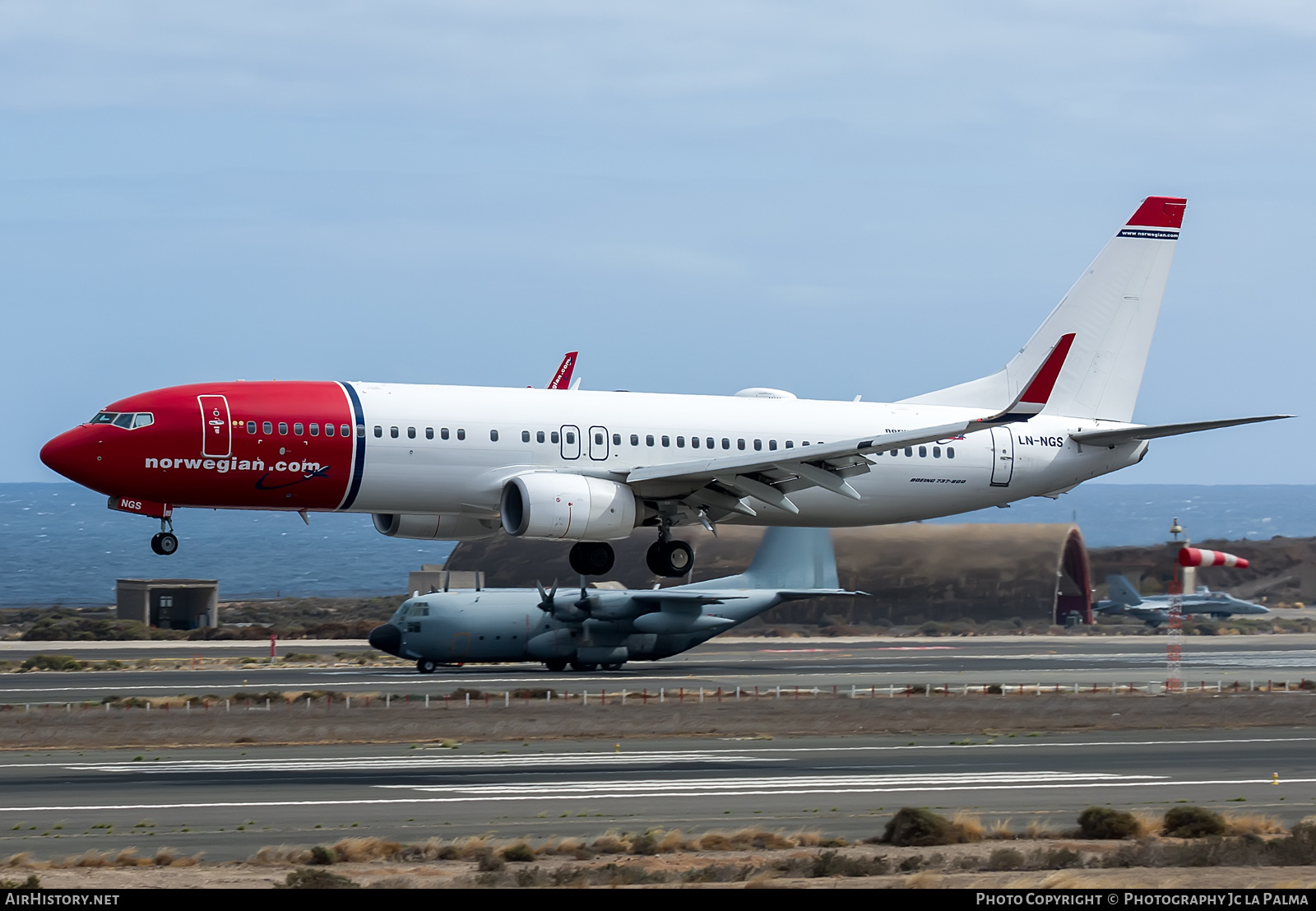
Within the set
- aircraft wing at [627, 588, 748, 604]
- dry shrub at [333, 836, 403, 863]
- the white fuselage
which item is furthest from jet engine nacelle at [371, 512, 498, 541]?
aircraft wing at [627, 588, 748, 604]

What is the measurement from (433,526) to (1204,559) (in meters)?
23.4

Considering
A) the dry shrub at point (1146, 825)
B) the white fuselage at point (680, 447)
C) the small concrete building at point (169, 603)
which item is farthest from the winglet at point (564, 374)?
the small concrete building at point (169, 603)

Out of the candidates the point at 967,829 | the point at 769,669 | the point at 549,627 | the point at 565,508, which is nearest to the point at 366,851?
the point at 967,829

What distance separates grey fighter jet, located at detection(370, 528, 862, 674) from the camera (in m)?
67.4

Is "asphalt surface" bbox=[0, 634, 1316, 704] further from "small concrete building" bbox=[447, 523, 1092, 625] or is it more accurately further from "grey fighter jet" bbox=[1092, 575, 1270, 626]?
"grey fighter jet" bbox=[1092, 575, 1270, 626]

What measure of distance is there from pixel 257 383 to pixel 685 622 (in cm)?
3121

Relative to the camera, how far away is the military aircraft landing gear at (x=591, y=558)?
1858 inches

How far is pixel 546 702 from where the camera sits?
172 feet

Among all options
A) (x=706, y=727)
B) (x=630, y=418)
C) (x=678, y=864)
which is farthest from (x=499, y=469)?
(x=678, y=864)

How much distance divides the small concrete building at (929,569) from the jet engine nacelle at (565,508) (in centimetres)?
4469

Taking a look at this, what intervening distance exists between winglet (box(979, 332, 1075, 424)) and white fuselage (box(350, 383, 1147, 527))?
6.26 m

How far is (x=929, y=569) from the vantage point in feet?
306

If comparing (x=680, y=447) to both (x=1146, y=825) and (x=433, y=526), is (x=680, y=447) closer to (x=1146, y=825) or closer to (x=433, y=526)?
(x=433, y=526)

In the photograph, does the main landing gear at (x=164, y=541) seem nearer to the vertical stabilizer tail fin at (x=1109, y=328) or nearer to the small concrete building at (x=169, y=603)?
the vertical stabilizer tail fin at (x=1109, y=328)
